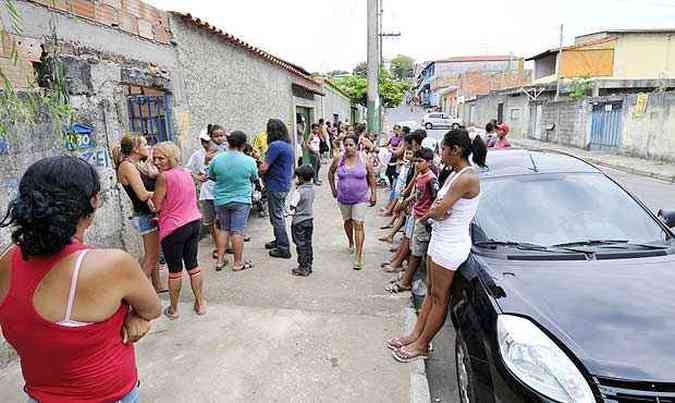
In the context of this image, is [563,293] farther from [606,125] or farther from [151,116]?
[606,125]

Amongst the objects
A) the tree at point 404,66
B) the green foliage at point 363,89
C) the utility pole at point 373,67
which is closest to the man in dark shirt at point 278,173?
the utility pole at point 373,67

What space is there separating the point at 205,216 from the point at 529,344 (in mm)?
4830

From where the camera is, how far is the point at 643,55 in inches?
1110

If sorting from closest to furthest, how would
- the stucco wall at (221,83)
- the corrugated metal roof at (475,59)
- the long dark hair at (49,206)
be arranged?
the long dark hair at (49,206)
the stucco wall at (221,83)
the corrugated metal roof at (475,59)

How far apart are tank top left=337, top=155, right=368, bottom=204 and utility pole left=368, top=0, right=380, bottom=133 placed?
1060 centimetres

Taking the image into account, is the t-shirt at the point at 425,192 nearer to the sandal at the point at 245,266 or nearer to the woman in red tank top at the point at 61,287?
the sandal at the point at 245,266

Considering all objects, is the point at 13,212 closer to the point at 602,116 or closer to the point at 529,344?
the point at 529,344

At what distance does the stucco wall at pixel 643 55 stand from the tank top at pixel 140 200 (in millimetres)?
32238

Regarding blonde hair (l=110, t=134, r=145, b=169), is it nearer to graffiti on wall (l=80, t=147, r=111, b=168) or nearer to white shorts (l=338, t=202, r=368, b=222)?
graffiti on wall (l=80, t=147, r=111, b=168)

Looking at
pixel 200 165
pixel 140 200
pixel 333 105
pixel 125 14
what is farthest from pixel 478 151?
pixel 333 105

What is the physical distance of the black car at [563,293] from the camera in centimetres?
196

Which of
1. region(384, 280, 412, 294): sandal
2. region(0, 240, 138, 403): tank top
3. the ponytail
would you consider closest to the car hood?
the ponytail

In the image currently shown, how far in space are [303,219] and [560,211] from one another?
9.46 feet

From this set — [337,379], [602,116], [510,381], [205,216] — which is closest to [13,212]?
[510,381]
